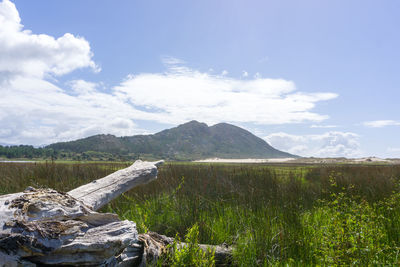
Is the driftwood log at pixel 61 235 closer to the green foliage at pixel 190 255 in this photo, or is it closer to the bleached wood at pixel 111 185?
the green foliage at pixel 190 255

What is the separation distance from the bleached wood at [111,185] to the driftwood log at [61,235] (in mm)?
953

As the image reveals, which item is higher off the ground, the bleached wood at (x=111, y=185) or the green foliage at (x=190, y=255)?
the bleached wood at (x=111, y=185)

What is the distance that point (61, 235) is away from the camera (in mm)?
2387

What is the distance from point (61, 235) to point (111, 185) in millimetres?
2034

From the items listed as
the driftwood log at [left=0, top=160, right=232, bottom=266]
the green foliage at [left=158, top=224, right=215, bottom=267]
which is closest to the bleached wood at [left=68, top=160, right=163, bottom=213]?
the driftwood log at [left=0, top=160, right=232, bottom=266]

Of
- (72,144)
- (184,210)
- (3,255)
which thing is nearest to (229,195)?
(184,210)

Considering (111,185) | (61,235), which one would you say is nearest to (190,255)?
(61,235)

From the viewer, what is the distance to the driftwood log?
88.0 inches

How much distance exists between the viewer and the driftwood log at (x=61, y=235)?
7.33ft

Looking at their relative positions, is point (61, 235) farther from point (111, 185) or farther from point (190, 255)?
point (111, 185)

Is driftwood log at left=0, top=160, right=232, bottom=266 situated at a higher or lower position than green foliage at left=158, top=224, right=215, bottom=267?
higher

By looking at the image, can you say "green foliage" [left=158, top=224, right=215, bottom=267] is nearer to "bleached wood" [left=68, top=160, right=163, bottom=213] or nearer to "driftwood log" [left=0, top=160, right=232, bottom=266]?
"driftwood log" [left=0, top=160, right=232, bottom=266]

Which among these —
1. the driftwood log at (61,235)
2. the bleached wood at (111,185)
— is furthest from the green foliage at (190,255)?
the bleached wood at (111,185)

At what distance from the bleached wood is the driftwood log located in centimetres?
95
